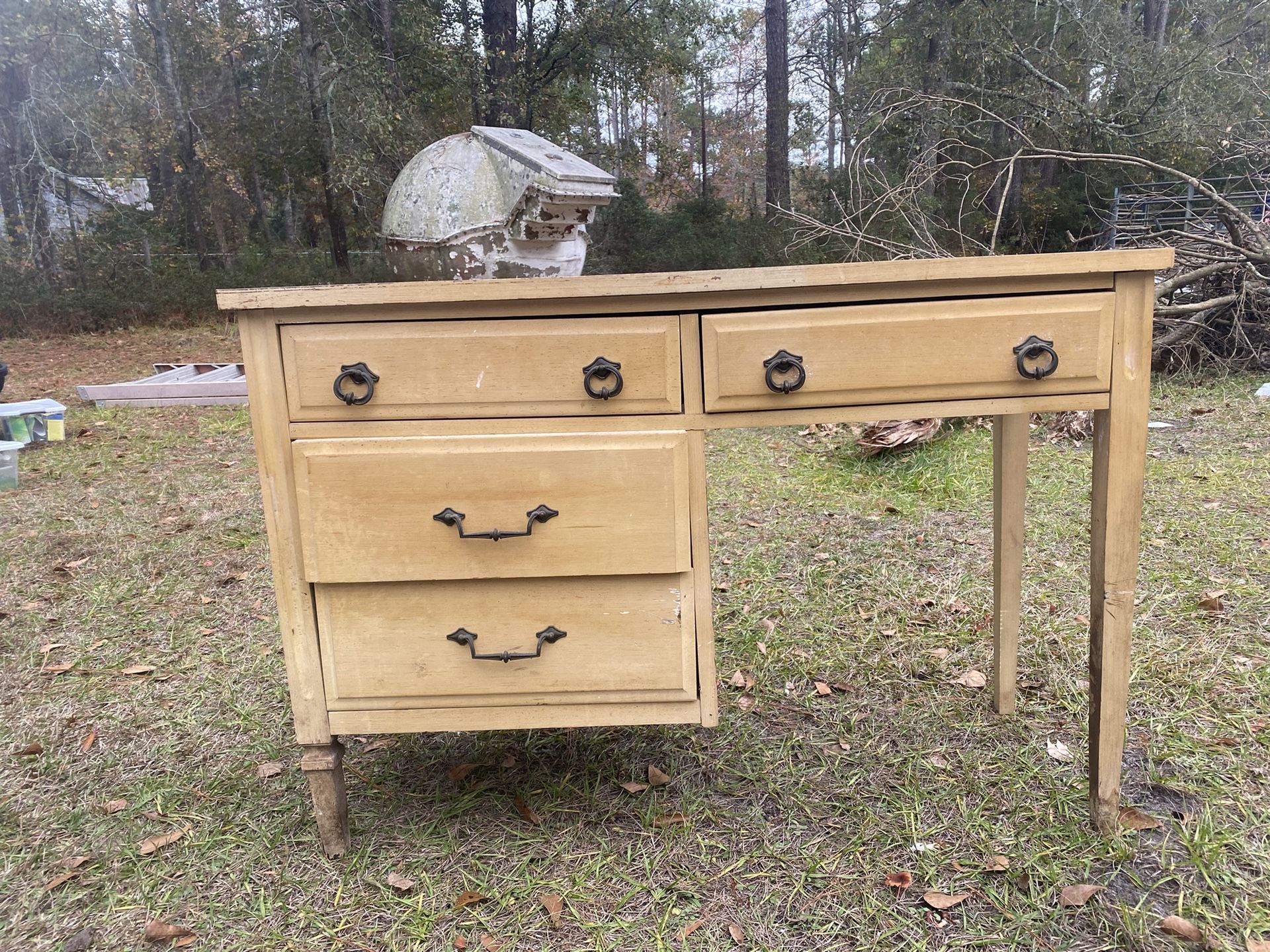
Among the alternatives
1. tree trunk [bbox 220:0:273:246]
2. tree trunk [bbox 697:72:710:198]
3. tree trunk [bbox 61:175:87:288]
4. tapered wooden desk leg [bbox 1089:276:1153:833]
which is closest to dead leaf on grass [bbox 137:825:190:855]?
tapered wooden desk leg [bbox 1089:276:1153:833]

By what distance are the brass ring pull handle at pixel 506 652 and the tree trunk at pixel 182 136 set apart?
14.7 meters

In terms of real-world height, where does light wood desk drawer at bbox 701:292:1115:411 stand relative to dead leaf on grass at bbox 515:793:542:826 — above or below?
above

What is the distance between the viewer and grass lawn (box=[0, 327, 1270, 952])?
5.12 feet

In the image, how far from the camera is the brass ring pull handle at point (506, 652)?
1582 millimetres

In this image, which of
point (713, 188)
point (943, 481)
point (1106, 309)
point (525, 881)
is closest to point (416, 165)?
point (1106, 309)

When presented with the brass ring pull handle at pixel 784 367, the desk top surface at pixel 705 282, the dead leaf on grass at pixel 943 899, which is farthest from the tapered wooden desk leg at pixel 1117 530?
the brass ring pull handle at pixel 784 367

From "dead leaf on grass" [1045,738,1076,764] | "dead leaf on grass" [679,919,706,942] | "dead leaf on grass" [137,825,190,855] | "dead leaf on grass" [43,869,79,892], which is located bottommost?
"dead leaf on grass" [679,919,706,942]

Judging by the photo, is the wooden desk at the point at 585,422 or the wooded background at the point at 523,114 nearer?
the wooden desk at the point at 585,422

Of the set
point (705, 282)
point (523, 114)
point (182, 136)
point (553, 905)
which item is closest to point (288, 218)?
point (182, 136)

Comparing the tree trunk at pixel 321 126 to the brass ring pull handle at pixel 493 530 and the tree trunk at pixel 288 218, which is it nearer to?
the tree trunk at pixel 288 218

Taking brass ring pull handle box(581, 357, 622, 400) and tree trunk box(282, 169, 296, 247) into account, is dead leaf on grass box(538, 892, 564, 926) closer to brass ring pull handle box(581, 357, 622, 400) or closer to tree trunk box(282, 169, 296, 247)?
brass ring pull handle box(581, 357, 622, 400)

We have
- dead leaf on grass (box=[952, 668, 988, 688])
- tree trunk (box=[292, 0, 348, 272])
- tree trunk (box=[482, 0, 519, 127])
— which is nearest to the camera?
dead leaf on grass (box=[952, 668, 988, 688])

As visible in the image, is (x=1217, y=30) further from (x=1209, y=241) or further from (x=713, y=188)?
(x=1209, y=241)

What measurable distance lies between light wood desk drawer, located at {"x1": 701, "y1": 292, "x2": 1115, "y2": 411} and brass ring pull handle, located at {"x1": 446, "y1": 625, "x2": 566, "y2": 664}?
0.56m
